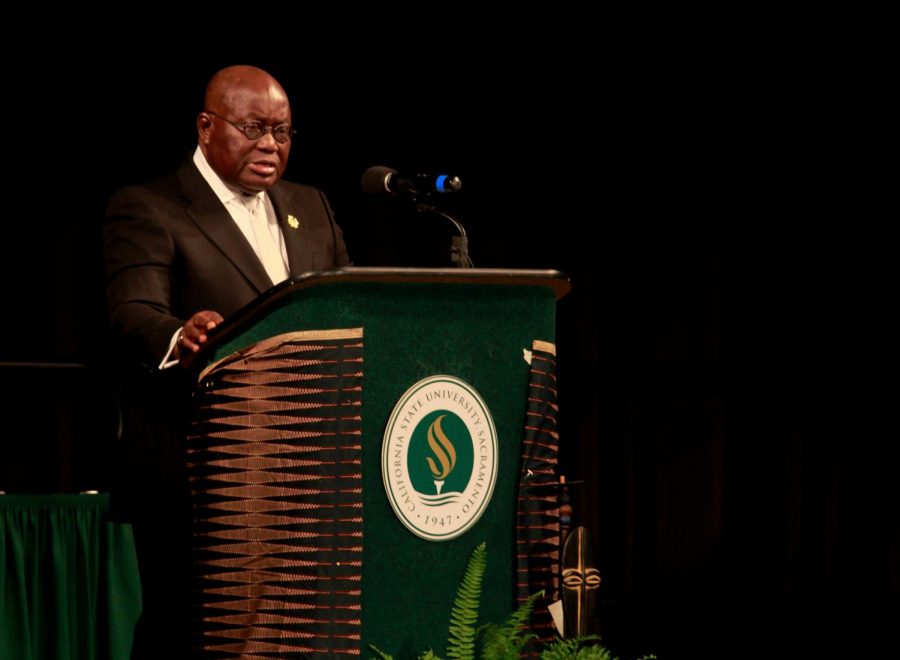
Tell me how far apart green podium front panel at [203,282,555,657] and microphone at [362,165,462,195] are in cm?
34

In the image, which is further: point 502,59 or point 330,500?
point 502,59

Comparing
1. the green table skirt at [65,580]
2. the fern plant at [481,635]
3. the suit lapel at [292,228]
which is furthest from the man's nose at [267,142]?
the fern plant at [481,635]

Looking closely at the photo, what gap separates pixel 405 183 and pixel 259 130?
45 cm

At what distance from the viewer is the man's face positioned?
261 centimetres

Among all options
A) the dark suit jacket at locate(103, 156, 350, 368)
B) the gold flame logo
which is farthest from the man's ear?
the gold flame logo

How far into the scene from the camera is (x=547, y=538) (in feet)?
6.86

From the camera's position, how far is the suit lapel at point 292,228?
2.62m

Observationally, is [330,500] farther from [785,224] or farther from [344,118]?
[785,224]

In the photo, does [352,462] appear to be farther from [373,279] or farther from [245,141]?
[245,141]

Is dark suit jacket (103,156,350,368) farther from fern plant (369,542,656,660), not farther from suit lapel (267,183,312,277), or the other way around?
fern plant (369,542,656,660)

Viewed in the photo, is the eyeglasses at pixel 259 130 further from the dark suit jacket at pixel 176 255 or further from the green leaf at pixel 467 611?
the green leaf at pixel 467 611

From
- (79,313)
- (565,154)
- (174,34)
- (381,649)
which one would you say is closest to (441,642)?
(381,649)

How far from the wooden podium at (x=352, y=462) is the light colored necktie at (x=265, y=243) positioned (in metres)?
0.60

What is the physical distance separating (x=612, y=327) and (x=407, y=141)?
1.06m
